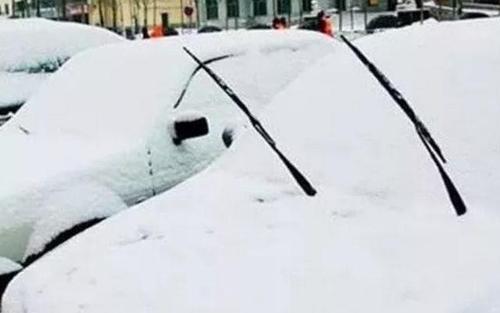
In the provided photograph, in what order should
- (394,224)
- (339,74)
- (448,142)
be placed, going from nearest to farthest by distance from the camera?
(394,224) < (448,142) < (339,74)

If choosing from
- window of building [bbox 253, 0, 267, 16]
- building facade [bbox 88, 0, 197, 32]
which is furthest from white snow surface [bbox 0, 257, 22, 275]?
window of building [bbox 253, 0, 267, 16]

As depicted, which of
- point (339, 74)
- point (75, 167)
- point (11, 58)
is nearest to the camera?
point (339, 74)

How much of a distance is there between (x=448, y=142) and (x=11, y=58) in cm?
813

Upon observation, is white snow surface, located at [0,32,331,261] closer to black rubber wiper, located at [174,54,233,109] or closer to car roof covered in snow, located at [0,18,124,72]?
black rubber wiper, located at [174,54,233,109]

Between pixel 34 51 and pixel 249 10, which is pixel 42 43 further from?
pixel 249 10

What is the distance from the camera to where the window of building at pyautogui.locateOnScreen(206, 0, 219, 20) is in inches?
1855

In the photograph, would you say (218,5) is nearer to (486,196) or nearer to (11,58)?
(11,58)

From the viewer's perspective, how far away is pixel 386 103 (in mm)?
4098

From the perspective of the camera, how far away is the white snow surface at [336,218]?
291 cm

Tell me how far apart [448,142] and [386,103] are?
461mm

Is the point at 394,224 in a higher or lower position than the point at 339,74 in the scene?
lower

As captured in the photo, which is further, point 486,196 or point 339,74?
point 339,74

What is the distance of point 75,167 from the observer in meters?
5.41

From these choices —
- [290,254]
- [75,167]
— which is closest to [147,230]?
[290,254]
